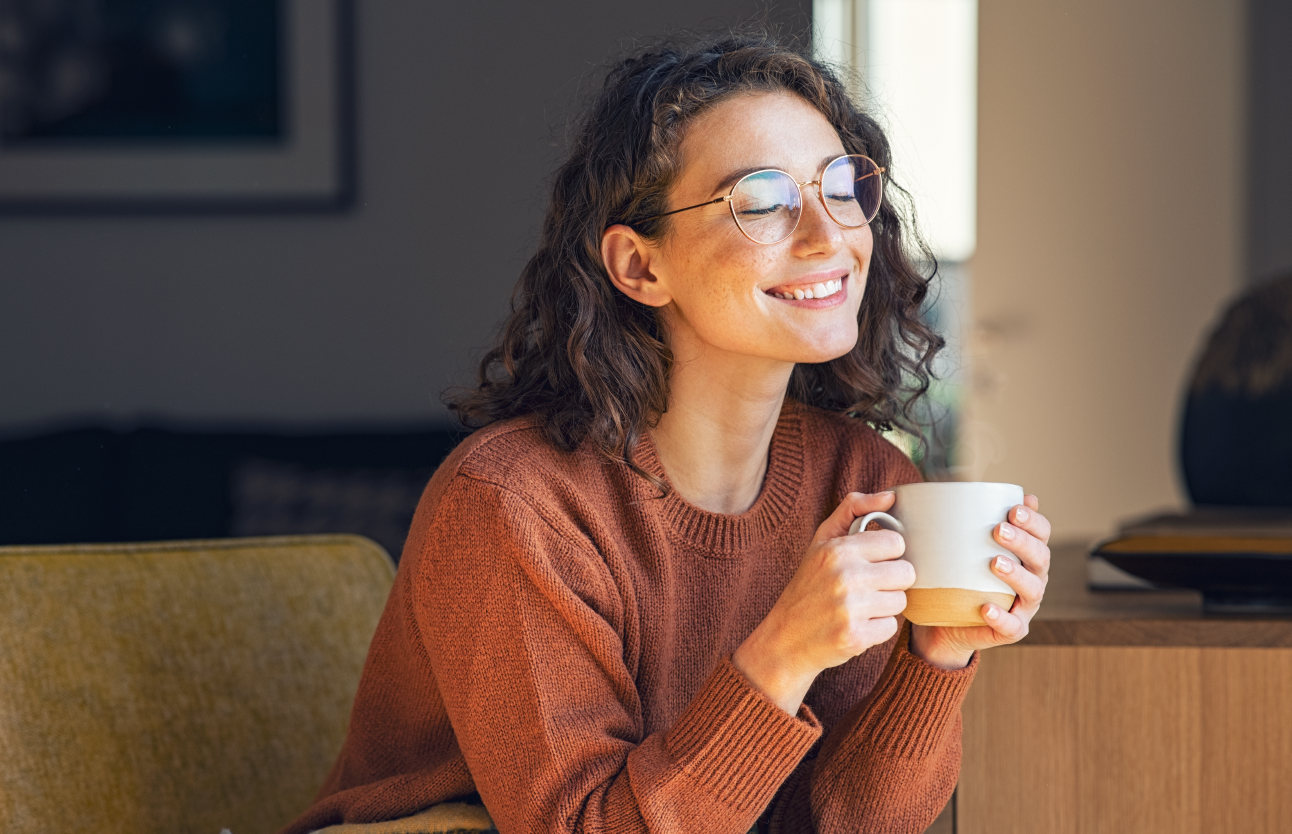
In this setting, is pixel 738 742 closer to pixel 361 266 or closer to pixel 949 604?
pixel 949 604

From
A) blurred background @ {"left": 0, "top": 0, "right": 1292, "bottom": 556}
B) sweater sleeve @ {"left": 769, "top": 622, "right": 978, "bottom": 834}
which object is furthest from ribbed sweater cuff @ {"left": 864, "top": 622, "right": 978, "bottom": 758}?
blurred background @ {"left": 0, "top": 0, "right": 1292, "bottom": 556}

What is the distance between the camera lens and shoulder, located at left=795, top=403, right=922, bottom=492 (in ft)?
4.09

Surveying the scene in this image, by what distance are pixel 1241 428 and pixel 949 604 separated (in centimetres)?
140

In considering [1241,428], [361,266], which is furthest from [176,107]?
[1241,428]

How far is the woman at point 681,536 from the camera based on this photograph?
0.91m

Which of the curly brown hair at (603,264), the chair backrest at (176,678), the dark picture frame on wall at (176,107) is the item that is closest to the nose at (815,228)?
the curly brown hair at (603,264)

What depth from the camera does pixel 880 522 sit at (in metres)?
0.91

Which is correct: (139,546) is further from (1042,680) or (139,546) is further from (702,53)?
(1042,680)

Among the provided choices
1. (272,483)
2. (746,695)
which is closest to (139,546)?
(272,483)

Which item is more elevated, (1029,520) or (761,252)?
(761,252)

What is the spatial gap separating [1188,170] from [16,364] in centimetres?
345

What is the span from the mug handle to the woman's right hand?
0.01 meters

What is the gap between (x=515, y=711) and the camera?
3.15ft

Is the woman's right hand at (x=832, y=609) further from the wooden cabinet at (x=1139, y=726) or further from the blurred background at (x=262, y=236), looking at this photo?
the blurred background at (x=262, y=236)
